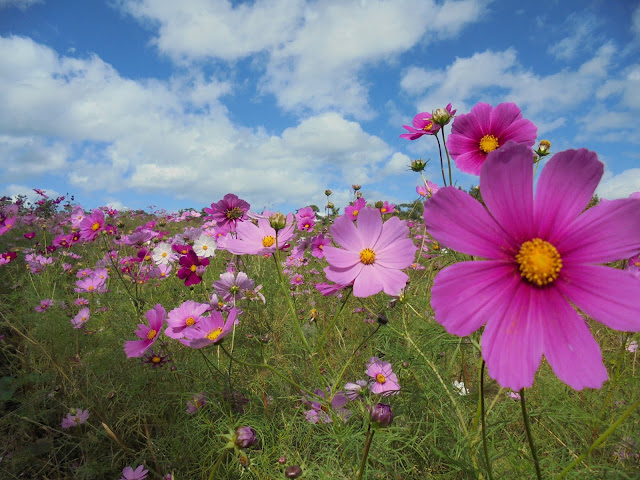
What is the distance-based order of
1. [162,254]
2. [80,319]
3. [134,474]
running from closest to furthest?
[134,474]
[80,319]
[162,254]

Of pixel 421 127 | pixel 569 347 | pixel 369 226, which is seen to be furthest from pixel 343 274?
pixel 421 127

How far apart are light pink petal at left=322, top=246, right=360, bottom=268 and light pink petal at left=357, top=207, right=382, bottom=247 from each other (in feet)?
0.21

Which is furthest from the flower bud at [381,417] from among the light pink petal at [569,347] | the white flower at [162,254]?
the white flower at [162,254]

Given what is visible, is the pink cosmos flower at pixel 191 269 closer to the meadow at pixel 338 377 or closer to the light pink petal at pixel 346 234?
the meadow at pixel 338 377

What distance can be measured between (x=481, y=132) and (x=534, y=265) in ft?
1.28

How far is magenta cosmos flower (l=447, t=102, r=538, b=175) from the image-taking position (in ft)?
2.27

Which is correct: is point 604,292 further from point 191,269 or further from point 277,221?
point 191,269

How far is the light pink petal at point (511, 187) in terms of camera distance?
433 millimetres

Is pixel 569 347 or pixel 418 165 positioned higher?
pixel 418 165

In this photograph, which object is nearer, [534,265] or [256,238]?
[534,265]


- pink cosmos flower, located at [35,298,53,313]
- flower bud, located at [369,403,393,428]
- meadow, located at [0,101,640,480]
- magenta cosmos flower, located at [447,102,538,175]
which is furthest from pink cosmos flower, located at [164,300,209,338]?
pink cosmos flower, located at [35,298,53,313]

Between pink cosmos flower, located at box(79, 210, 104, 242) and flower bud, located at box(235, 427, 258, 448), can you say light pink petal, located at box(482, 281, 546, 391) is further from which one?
pink cosmos flower, located at box(79, 210, 104, 242)

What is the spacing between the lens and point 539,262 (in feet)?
1.46

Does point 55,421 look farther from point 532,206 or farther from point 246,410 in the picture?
point 532,206
